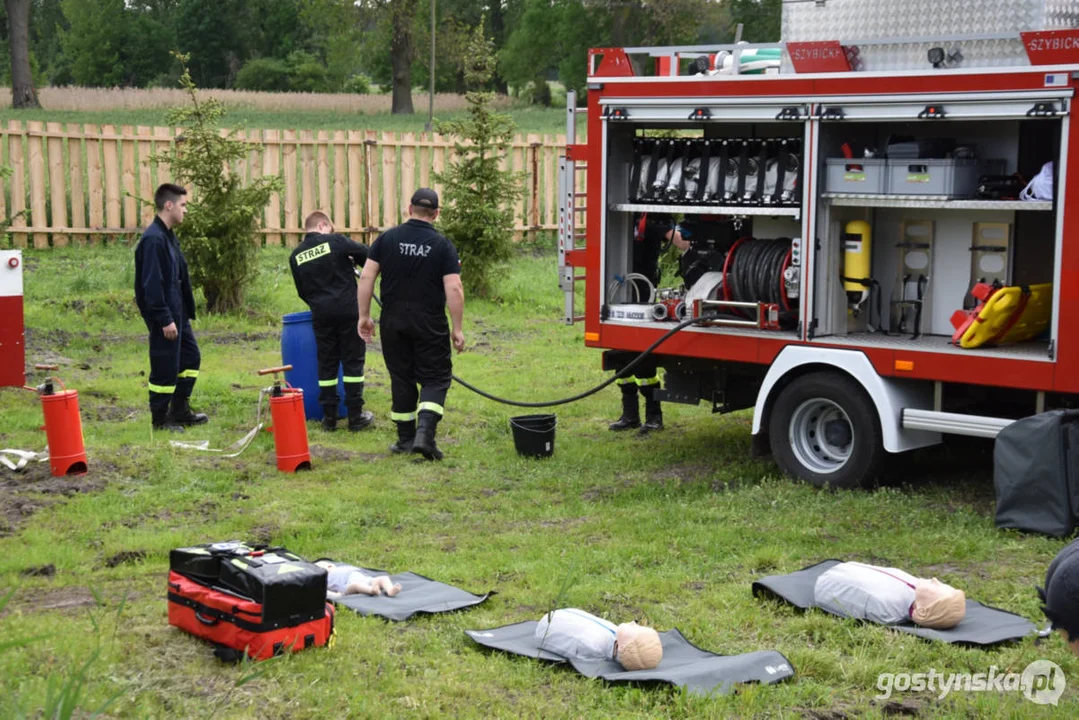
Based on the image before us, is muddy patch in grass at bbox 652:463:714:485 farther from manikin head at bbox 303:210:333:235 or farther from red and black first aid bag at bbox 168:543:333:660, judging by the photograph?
red and black first aid bag at bbox 168:543:333:660

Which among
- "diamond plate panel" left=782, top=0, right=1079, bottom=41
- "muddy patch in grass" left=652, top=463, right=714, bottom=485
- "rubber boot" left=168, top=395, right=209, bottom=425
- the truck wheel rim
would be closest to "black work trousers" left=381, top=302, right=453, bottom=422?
"muddy patch in grass" left=652, top=463, right=714, bottom=485

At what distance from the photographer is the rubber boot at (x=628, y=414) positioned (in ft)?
34.3

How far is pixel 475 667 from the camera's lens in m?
5.21

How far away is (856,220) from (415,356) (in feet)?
10.9

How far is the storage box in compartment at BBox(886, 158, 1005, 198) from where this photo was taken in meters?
7.83

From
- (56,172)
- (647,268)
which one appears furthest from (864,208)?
(56,172)

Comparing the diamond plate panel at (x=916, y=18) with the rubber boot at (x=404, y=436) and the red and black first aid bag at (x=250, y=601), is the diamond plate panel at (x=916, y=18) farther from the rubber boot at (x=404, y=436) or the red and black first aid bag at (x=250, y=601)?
the red and black first aid bag at (x=250, y=601)

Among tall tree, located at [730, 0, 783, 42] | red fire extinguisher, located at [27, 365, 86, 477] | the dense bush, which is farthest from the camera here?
the dense bush

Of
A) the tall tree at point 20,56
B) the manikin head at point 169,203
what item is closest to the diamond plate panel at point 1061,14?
the manikin head at point 169,203

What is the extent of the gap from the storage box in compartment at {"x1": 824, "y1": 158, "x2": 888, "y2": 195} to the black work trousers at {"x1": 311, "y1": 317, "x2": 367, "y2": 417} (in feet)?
13.0

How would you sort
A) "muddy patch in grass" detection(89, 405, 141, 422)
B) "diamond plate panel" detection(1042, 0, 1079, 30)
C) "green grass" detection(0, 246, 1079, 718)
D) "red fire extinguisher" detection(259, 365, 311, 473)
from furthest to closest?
"muddy patch in grass" detection(89, 405, 141, 422), "red fire extinguisher" detection(259, 365, 311, 473), "diamond plate panel" detection(1042, 0, 1079, 30), "green grass" detection(0, 246, 1079, 718)

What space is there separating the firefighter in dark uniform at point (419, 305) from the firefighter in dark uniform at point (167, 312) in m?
1.57

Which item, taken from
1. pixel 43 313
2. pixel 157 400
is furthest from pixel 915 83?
pixel 43 313

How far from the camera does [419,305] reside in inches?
366
